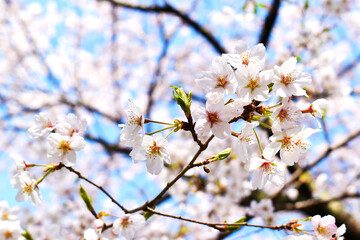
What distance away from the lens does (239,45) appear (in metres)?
1.34

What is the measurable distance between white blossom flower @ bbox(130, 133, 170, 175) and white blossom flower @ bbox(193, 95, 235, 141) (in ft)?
0.66

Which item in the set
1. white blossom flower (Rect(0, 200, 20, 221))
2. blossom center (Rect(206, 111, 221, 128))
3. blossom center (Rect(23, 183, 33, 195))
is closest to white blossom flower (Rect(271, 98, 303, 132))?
blossom center (Rect(206, 111, 221, 128))

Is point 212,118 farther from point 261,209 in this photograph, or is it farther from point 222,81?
point 261,209

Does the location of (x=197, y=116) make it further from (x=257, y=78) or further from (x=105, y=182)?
(x=105, y=182)

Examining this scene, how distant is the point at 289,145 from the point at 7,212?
5.50ft

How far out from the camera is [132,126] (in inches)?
49.3

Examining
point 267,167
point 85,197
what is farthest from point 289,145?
point 85,197

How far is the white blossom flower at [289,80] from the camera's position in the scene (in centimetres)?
120

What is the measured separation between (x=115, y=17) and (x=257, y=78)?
8.64 meters

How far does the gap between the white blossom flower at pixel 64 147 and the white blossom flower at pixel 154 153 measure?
0.88ft

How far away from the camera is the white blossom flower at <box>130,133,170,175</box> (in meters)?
1.30

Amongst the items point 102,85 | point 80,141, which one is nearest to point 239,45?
point 80,141

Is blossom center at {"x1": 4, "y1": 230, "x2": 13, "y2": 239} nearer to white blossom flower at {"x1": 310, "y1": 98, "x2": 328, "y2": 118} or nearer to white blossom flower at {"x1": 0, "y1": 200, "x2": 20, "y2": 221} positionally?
→ white blossom flower at {"x1": 0, "y1": 200, "x2": 20, "y2": 221}

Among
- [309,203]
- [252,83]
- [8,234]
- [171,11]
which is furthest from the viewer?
[171,11]
